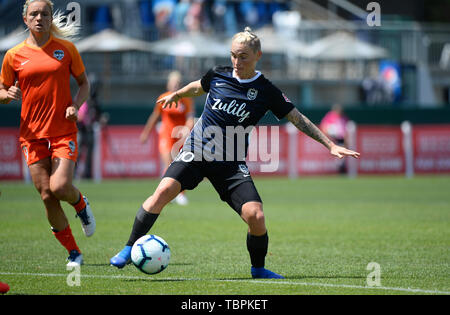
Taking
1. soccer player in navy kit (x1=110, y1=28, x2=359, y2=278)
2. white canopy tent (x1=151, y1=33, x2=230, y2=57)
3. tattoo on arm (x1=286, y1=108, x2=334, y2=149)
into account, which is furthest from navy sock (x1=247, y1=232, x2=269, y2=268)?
white canopy tent (x1=151, y1=33, x2=230, y2=57)

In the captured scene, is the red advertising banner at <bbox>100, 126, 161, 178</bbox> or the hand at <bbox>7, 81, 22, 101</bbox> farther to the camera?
the red advertising banner at <bbox>100, 126, 161, 178</bbox>

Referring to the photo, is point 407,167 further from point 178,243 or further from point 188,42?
point 178,243

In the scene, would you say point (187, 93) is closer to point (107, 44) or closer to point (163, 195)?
point (163, 195)

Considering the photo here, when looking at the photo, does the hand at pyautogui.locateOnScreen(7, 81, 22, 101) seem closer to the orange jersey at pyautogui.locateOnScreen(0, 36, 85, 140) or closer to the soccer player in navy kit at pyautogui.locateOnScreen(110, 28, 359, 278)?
the orange jersey at pyautogui.locateOnScreen(0, 36, 85, 140)

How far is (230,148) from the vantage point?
7.61 meters

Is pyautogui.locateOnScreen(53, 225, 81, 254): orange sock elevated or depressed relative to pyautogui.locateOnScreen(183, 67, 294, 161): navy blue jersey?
depressed

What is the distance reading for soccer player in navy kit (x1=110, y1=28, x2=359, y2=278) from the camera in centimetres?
748

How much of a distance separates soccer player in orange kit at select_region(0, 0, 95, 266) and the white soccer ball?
0.97 meters

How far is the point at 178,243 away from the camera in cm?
1035

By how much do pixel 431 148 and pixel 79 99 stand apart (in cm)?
1905

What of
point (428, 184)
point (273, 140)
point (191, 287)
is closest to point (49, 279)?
point (191, 287)

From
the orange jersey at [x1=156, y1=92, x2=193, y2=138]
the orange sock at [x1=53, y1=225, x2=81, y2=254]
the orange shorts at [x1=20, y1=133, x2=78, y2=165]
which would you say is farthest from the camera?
the orange jersey at [x1=156, y1=92, x2=193, y2=138]

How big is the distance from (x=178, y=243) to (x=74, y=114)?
3.13 meters

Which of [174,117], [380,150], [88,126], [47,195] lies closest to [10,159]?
[88,126]
